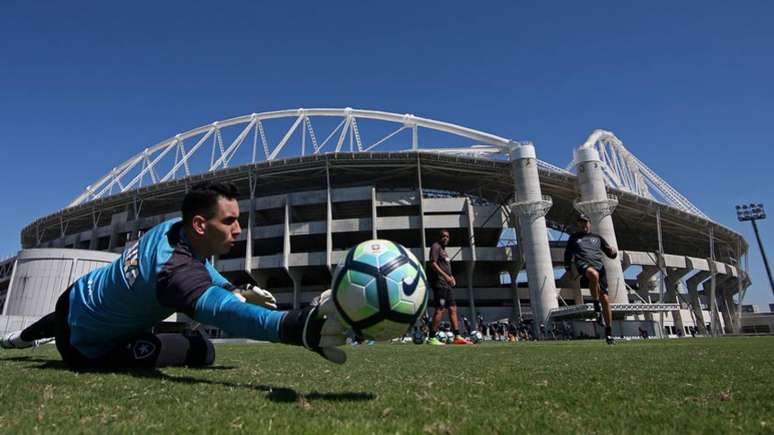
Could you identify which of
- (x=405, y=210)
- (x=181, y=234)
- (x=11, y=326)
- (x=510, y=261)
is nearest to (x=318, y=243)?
(x=405, y=210)

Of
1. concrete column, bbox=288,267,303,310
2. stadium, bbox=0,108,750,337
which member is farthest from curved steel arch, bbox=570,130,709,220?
concrete column, bbox=288,267,303,310

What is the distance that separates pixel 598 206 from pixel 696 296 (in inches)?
910

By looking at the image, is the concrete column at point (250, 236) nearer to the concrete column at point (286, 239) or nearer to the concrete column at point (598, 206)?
the concrete column at point (286, 239)

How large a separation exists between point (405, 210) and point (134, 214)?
31.4 m

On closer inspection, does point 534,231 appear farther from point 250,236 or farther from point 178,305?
point 178,305

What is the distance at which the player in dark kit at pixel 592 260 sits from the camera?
8.35m

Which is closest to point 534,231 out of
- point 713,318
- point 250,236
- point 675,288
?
point 675,288

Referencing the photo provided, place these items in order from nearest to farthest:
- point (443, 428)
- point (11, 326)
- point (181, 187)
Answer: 1. point (443, 428)
2. point (11, 326)
3. point (181, 187)

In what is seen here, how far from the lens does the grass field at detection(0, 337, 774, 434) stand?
1.81 m

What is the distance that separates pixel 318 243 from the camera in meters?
49.0

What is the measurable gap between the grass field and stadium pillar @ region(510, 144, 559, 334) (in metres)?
37.4

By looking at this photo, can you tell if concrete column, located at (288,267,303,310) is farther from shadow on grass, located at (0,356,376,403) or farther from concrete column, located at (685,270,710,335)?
concrete column, located at (685,270,710,335)

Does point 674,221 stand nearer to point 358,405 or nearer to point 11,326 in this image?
point 358,405

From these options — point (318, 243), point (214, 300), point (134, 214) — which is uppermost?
point (134, 214)
